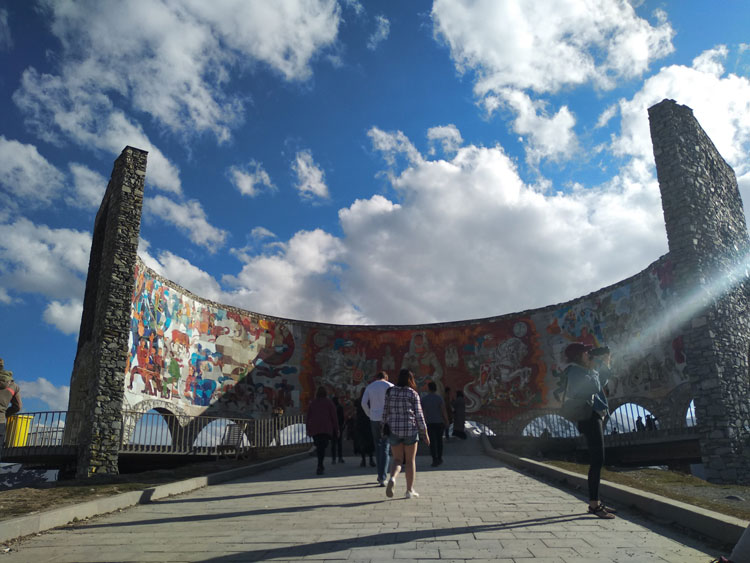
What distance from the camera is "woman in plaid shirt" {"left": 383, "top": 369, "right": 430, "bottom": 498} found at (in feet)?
20.6

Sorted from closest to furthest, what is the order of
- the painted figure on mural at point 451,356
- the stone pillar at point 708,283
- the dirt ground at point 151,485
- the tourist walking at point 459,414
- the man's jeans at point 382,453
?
the dirt ground at point 151,485 < the man's jeans at point 382,453 < the stone pillar at point 708,283 < the tourist walking at point 459,414 < the painted figure on mural at point 451,356

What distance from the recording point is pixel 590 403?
5.05 meters

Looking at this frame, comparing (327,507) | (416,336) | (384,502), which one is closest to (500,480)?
(384,502)

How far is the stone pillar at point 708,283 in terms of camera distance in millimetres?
14266

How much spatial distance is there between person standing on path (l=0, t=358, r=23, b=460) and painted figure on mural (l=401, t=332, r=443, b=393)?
21.0 meters

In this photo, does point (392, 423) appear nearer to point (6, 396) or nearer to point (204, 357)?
point (6, 396)

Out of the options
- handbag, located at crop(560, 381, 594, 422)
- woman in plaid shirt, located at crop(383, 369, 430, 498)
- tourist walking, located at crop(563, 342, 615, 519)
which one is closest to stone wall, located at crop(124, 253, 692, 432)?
woman in plaid shirt, located at crop(383, 369, 430, 498)

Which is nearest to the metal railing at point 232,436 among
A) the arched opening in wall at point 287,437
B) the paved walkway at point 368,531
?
the arched opening in wall at point 287,437

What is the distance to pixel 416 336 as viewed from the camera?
28391 mm

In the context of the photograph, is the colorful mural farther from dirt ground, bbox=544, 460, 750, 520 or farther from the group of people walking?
the group of people walking

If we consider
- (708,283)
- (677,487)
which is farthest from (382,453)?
(708,283)

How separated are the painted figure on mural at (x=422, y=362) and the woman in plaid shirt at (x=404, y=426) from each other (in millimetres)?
21074

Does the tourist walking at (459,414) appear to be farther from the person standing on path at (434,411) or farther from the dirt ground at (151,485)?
the dirt ground at (151,485)

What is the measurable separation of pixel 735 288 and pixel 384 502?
51.3 feet
